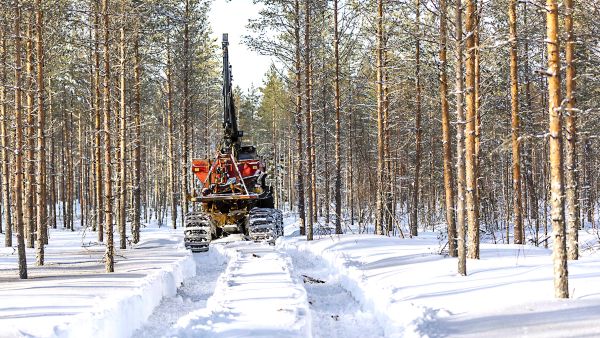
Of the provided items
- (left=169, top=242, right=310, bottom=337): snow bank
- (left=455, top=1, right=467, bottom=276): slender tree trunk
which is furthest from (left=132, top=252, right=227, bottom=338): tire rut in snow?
(left=455, top=1, right=467, bottom=276): slender tree trunk

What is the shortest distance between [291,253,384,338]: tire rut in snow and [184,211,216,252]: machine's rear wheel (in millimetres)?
4441

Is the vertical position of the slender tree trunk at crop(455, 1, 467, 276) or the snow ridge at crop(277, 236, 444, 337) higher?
the slender tree trunk at crop(455, 1, 467, 276)

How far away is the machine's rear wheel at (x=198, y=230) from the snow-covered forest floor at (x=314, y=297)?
77.8 inches

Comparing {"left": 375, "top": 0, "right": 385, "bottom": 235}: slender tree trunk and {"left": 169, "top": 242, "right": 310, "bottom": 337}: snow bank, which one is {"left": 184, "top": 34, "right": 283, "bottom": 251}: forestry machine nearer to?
{"left": 375, "top": 0, "right": 385, "bottom": 235}: slender tree trunk

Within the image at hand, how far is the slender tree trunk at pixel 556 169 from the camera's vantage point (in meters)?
7.92

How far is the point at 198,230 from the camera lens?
720 inches

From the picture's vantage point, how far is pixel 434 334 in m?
6.75

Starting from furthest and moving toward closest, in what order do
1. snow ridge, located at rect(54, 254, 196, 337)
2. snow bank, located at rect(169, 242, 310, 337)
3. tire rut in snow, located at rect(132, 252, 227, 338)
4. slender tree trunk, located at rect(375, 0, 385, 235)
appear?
slender tree trunk, located at rect(375, 0, 385, 235)
tire rut in snow, located at rect(132, 252, 227, 338)
snow bank, located at rect(169, 242, 310, 337)
snow ridge, located at rect(54, 254, 196, 337)

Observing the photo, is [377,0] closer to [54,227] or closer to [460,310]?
[460,310]

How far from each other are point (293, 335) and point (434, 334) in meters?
1.82

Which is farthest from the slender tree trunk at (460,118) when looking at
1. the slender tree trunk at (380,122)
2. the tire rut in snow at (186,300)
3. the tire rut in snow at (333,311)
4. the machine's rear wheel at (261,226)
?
the slender tree trunk at (380,122)

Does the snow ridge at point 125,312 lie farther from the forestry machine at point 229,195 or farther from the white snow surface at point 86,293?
the forestry machine at point 229,195

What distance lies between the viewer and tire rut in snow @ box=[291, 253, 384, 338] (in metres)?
8.84

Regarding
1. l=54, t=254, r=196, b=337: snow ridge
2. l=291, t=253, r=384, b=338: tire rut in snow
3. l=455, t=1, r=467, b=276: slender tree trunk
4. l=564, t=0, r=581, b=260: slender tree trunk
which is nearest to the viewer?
l=54, t=254, r=196, b=337: snow ridge
